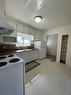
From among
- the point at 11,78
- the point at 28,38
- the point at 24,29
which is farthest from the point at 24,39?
the point at 11,78

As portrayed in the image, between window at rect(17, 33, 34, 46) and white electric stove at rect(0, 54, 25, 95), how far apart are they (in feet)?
8.60

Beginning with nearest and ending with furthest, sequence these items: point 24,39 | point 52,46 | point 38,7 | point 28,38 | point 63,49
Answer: point 38,7 → point 24,39 → point 63,49 → point 28,38 → point 52,46

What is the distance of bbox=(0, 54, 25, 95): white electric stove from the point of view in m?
0.99

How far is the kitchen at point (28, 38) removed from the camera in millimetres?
1267

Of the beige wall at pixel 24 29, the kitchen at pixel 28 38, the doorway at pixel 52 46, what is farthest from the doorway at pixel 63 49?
the beige wall at pixel 24 29

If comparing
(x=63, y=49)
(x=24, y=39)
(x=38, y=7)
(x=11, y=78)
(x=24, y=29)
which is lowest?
(x=11, y=78)

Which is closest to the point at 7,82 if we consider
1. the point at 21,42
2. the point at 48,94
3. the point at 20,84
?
the point at 20,84

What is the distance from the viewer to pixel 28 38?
14.6ft

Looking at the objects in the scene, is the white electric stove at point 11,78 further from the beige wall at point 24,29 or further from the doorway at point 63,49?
the doorway at point 63,49

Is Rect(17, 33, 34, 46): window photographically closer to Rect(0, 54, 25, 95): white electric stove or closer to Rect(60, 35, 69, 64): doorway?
Rect(60, 35, 69, 64): doorway

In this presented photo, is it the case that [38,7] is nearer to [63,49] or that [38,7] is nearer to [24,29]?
[24,29]

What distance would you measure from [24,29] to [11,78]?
10.6 feet

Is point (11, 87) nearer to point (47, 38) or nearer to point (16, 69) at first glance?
point (16, 69)

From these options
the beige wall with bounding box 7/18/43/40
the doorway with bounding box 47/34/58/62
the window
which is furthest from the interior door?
the window
